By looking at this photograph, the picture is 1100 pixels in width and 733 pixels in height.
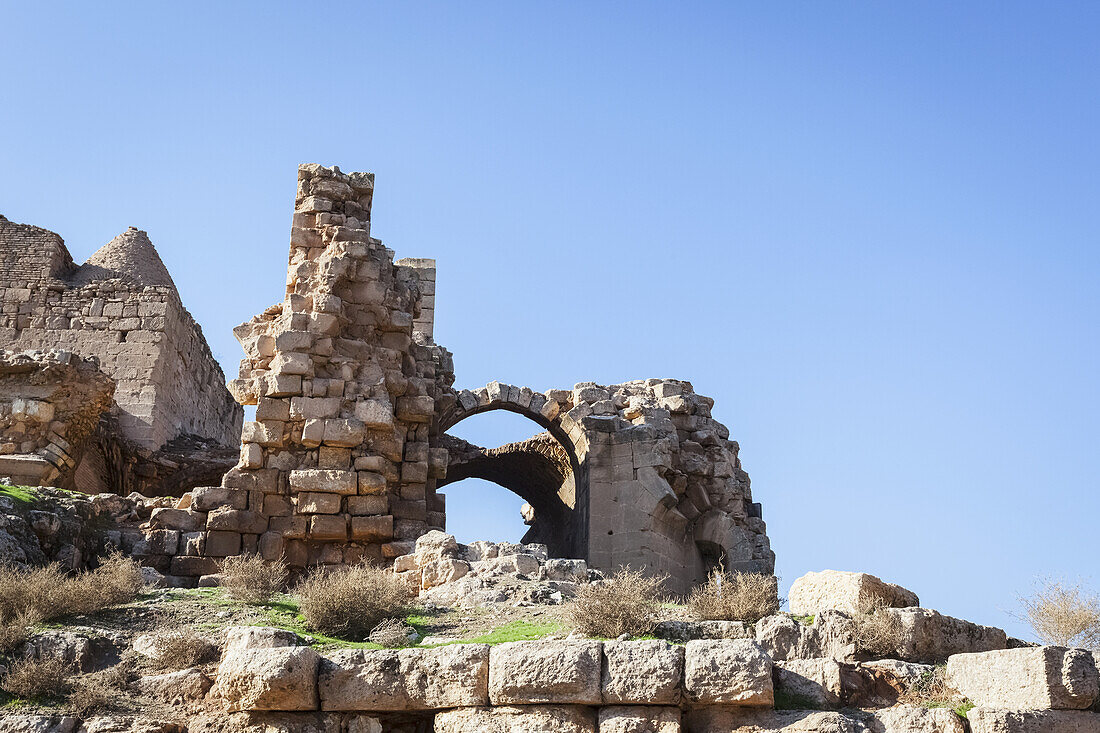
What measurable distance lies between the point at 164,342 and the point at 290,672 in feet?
39.1

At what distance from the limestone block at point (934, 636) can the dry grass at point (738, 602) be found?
0.85 m

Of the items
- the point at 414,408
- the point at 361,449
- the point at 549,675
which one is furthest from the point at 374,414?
the point at 549,675

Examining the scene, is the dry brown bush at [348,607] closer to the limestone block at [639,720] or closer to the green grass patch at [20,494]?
the limestone block at [639,720]

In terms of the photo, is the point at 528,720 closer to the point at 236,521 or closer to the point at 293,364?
the point at 236,521

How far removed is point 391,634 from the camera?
7.41 m

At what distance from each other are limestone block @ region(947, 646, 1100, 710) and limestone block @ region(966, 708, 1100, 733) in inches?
1.7

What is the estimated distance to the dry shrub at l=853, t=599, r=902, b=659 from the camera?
7.21 metres

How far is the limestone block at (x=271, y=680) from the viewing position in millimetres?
6539

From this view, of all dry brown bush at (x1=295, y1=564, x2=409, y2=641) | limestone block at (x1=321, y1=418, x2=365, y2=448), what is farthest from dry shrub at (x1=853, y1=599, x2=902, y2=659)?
Answer: limestone block at (x1=321, y1=418, x2=365, y2=448)

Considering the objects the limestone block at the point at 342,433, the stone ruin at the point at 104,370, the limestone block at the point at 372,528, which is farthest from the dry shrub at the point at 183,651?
the stone ruin at the point at 104,370

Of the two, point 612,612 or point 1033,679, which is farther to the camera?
point 612,612

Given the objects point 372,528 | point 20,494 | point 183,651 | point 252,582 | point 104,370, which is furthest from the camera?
point 104,370

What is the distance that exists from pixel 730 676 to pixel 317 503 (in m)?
5.41

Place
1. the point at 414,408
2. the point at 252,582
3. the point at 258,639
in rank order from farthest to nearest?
the point at 414,408
the point at 252,582
the point at 258,639
